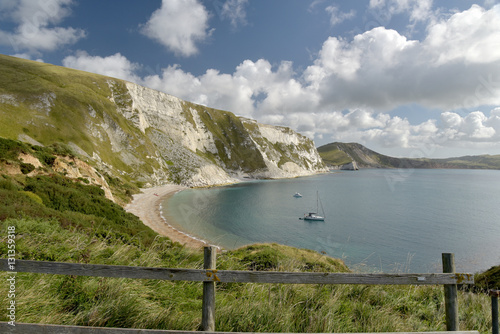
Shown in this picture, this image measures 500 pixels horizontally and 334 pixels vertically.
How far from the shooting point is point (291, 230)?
40.1m

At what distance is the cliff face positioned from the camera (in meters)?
64.5

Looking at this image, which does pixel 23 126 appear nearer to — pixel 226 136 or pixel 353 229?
pixel 353 229

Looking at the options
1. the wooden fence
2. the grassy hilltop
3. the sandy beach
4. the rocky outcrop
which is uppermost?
the rocky outcrop

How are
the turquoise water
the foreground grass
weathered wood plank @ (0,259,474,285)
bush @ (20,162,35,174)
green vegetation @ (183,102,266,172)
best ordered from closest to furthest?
weathered wood plank @ (0,259,474,285) → the foreground grass → bush @ (20,162,35,174) → the turquoise water → green vegetation @ (183,102,266,172)

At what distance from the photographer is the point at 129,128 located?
97250 mm

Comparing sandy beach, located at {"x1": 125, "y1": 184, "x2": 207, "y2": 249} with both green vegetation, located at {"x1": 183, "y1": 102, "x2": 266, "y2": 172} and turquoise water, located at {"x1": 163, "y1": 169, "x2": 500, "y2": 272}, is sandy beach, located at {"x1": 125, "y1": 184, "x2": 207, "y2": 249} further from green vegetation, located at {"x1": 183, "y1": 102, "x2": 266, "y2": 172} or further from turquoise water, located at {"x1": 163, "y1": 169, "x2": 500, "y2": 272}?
green vegetation, located at {"x1": 183, "y1": 102, "x2": 266, "y2": 172}

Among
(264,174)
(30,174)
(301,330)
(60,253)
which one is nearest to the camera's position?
(301,330)

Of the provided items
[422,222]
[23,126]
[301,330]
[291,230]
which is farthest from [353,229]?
[23,126]

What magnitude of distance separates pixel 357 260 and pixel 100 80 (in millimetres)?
130213

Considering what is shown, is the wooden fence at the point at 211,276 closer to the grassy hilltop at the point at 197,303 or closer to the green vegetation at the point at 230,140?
the grassy hilltop at the point at 197,303

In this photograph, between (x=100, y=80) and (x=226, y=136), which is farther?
(x=226, y=136)

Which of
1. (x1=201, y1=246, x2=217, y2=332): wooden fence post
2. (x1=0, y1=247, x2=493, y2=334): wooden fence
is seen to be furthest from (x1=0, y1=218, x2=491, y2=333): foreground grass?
(x1=0, y1=247, x2=493, y2=334): wooden fence

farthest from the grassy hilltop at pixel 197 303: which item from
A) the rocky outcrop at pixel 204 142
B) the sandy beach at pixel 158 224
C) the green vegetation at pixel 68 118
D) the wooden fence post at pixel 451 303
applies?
the rocky outcrop at pixel 204 142

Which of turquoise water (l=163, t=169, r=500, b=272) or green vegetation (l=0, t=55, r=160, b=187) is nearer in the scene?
turquoise water (l=163, t=169, r=500, b=272)
